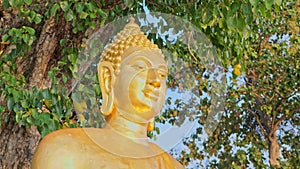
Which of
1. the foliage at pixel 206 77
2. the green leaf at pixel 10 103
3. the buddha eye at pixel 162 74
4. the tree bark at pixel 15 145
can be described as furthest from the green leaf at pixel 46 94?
the buddha eye at pixel 162 74

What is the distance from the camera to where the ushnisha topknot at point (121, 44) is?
1.35m

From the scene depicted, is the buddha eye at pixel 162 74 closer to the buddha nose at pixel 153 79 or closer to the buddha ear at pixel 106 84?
the buddha nose at pixel 153 79

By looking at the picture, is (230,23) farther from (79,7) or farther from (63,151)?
(63,151)

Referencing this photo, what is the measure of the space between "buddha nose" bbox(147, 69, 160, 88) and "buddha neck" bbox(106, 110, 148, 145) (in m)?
0.11

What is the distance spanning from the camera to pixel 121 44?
53.7 inches

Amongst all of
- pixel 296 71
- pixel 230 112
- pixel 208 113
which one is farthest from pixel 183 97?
pixel 230 112

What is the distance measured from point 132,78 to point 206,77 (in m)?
0.98

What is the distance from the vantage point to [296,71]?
4.67m

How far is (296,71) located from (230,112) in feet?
2.89

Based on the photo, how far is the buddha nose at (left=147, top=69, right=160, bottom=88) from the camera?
131 centimetres

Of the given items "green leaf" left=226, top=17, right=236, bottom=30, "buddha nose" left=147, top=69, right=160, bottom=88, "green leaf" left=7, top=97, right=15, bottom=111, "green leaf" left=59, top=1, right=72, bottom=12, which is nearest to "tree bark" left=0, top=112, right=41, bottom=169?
"green leaf" left=7, top=97, right=15, bottom=111

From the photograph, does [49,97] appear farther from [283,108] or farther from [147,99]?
[283,108]

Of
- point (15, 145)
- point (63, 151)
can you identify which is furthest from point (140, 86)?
point (15, 145)

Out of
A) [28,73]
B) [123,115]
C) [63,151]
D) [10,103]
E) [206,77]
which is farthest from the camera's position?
[28,73]
